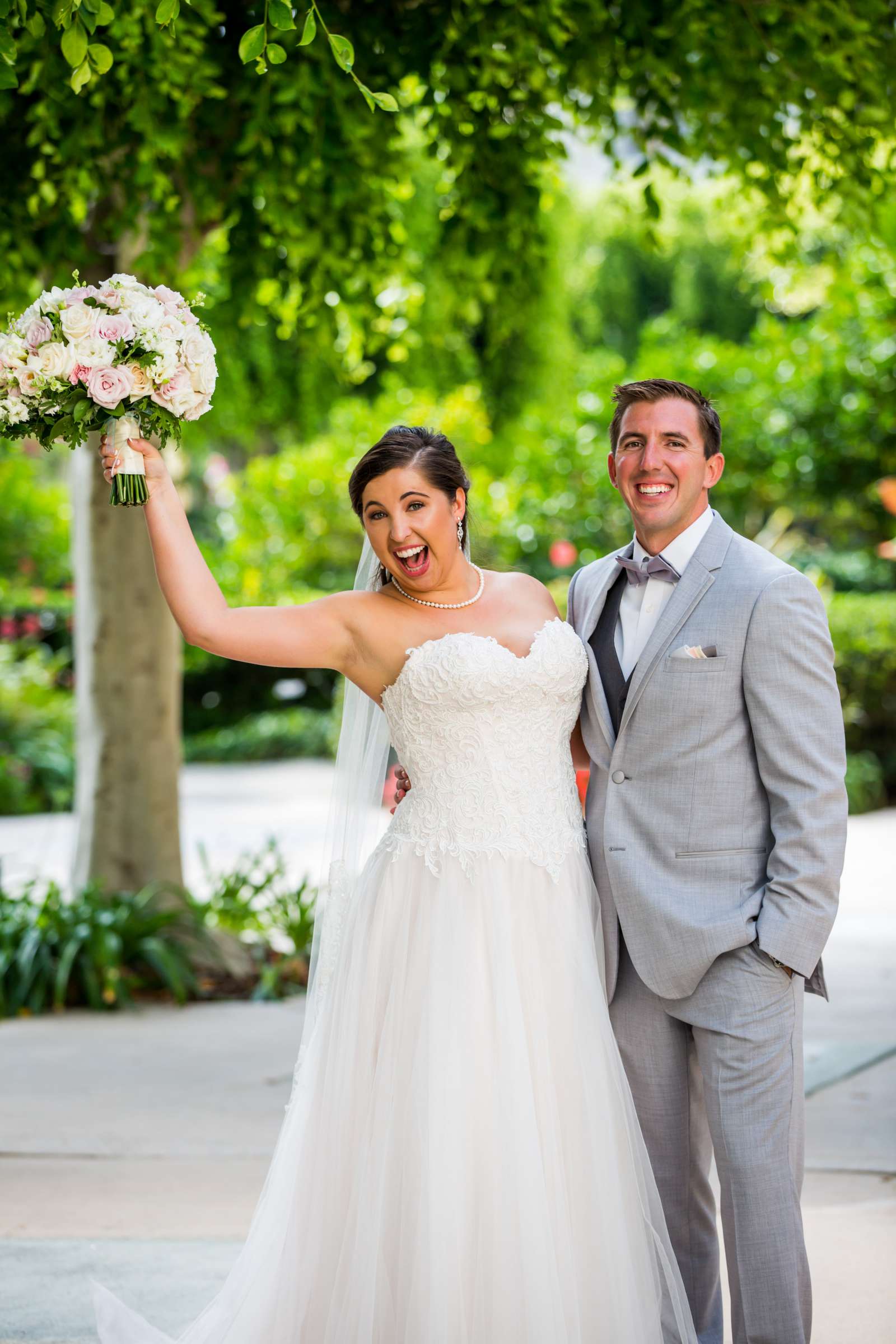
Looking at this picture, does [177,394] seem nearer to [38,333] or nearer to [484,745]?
[38,333]

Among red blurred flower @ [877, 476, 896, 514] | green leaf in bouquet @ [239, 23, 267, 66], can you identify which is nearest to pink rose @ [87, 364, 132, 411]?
green leaf in bouquet @ [239, 23, 267, 66]

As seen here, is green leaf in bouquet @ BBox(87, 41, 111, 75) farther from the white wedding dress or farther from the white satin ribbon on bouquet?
the white wedding dress

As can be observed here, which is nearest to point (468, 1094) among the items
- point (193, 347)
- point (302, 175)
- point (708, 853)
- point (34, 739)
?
point (708, 853)

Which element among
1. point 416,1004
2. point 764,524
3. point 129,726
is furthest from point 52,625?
point 416,1004

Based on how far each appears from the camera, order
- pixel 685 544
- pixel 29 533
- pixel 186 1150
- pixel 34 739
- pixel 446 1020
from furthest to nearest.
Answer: pixel 29 533 → pixel 34 739 → pixel 186 1150 → pixel 685 544 → pixel 446 1020

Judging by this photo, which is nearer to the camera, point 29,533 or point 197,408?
point 197,408

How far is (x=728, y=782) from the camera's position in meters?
2.79

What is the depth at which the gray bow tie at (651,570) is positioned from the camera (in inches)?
116

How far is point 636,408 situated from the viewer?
2.92 metres

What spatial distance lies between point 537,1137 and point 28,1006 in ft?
13.2

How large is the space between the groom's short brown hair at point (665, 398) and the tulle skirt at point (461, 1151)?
951mm

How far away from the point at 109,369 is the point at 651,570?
1.18m

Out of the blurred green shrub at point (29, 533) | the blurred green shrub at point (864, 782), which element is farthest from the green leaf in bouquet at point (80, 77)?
the blurred green shrub at point (29, 533)

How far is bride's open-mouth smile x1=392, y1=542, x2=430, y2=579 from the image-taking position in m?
2.96
